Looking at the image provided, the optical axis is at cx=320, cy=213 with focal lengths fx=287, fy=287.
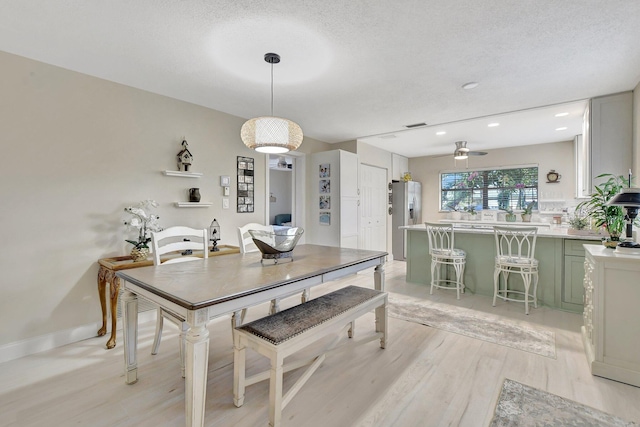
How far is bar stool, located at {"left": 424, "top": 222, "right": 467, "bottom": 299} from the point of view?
3.82 meters

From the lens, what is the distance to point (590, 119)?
3262mm

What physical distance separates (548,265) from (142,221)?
4.61 meters

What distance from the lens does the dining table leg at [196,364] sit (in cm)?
135

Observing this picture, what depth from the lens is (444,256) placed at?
3854mm

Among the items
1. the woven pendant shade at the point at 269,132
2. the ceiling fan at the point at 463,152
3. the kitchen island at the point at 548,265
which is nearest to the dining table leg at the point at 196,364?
the woven pendant shade at the point at 269,132

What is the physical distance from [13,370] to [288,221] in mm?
6706

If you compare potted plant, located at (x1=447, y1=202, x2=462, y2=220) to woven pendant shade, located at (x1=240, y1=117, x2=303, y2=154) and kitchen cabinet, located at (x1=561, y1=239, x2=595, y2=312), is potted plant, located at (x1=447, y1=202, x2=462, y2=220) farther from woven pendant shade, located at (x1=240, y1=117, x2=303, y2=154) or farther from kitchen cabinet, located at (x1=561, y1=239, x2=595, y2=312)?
woven pendant shade, located at (x1=240, y1=117, x2=303, y2=154)

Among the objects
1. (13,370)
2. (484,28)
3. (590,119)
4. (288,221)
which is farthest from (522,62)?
(288,221)

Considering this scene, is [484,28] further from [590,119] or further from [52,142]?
[52,142]

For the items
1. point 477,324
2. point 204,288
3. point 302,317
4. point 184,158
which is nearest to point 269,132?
point 204,288

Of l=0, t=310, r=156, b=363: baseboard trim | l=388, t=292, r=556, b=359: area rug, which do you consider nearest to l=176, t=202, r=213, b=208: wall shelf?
l=0, t=310, r=156, b=363: baseboard trim

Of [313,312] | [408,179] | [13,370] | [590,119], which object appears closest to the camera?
[313,312]

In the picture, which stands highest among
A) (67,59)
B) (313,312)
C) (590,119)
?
(67,59)

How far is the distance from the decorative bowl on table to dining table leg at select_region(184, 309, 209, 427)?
799mm
